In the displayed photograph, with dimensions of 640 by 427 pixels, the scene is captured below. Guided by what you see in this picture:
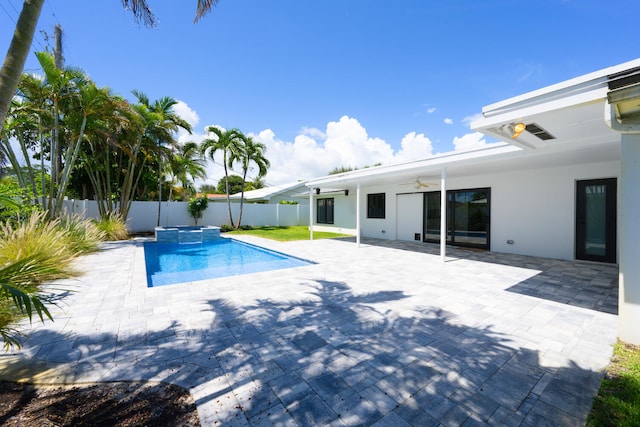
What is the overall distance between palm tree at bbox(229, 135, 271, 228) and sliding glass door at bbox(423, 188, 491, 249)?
11.8 m

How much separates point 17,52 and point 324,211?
57.8 ft

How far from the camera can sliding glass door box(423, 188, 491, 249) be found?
1033cm

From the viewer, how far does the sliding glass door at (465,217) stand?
1033 cm

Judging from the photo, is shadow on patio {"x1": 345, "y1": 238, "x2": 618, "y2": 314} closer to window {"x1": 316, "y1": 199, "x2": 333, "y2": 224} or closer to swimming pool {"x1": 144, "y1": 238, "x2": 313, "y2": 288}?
swimming pool {"x1": 144, "y1": 238, "x2": 313, "y2": 288}

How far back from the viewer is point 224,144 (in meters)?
17.7

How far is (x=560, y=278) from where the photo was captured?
20.0 feet

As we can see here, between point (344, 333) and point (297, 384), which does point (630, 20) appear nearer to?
point (344, 333)

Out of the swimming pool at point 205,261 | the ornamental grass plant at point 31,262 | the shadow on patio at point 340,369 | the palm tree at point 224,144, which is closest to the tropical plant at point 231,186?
the palm tree at point 224,144

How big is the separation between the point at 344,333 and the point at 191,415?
197 centimetres

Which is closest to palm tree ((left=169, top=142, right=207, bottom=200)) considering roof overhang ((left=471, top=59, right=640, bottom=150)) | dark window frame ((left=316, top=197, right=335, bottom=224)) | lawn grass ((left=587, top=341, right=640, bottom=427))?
dark window frame ((left=316, top=197, right=335, bottom=224))

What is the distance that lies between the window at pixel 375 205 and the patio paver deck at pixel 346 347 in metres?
8.94

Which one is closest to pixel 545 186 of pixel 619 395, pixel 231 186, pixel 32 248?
pixel 619 395

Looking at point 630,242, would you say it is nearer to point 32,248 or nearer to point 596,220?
point 596,220

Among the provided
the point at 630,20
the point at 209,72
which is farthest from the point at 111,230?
the point at 630,20
